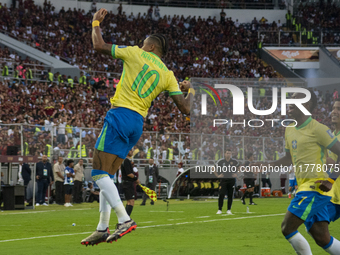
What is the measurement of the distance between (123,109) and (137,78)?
41cm

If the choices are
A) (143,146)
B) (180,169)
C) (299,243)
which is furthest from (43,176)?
(299,243)

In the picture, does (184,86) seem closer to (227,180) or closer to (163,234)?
(163,234)

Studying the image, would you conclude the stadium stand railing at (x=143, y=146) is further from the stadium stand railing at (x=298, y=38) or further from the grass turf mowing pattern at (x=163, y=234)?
the stadium stand railing at (x=298, y=38)

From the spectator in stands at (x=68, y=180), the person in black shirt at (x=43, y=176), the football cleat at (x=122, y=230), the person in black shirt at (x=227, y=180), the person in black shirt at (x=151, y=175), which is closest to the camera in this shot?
the football cleat at (x=122, y=230)

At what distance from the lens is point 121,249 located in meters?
10.7

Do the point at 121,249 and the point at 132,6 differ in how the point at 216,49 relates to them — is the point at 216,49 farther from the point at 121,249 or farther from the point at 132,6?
the point at 121,249

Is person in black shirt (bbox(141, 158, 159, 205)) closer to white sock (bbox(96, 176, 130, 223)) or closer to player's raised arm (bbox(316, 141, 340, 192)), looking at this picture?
player's raised arm (bbox(316, 141, 340, 192))

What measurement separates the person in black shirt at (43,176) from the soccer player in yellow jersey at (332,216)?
1810 centimetres

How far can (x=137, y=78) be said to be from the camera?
22.3ft

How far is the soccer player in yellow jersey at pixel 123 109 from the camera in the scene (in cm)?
665

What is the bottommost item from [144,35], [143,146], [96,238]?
[96,238]

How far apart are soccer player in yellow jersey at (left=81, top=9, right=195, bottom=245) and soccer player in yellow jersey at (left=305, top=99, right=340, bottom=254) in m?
2.17

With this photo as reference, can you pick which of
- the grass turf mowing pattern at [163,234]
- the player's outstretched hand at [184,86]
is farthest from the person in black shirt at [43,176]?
the player's outstretched hand at [184,86]

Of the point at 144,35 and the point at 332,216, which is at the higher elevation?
the point at 144,35
